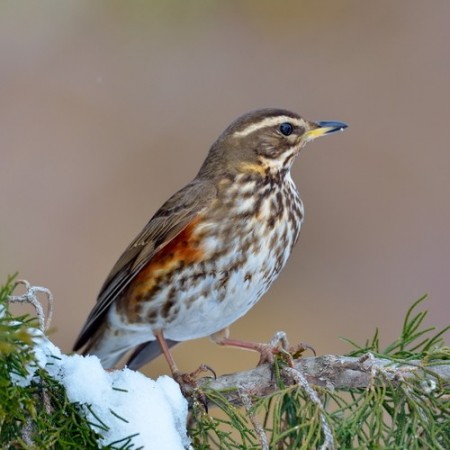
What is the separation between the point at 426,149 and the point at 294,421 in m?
5.48

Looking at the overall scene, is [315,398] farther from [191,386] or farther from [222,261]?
[222,261]

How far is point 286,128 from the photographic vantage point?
4551 mm

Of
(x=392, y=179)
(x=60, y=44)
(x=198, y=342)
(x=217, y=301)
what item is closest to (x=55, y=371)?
(x=217, y=301)

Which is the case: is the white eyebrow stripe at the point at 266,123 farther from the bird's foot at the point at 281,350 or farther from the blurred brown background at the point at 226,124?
the blurred brown background at the point at 226,124

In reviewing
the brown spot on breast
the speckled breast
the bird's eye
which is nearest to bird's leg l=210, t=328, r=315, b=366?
the speckled breast

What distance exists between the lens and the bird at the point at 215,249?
4070 mm

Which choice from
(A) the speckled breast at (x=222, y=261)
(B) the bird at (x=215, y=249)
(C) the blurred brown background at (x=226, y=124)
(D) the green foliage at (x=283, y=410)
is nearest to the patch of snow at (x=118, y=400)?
(D) the green foliage at (x=283, y=410)

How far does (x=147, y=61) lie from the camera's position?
9.20 metres

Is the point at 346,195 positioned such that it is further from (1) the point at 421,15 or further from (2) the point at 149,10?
(2) the point at 149,10

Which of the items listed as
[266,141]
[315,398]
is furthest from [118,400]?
[266,141]

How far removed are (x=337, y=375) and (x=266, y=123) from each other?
1842mm

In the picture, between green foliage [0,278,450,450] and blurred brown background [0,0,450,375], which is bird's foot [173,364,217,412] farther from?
blurred brown background [0,0,450,375]

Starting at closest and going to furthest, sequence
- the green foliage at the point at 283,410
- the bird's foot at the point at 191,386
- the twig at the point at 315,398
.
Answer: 1. the green foliage at the point at 283,410
2. the twig at the point at 315,398
3. the bird's foot at the point at 191,386

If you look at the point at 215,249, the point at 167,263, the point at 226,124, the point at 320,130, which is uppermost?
the point at 320,130
